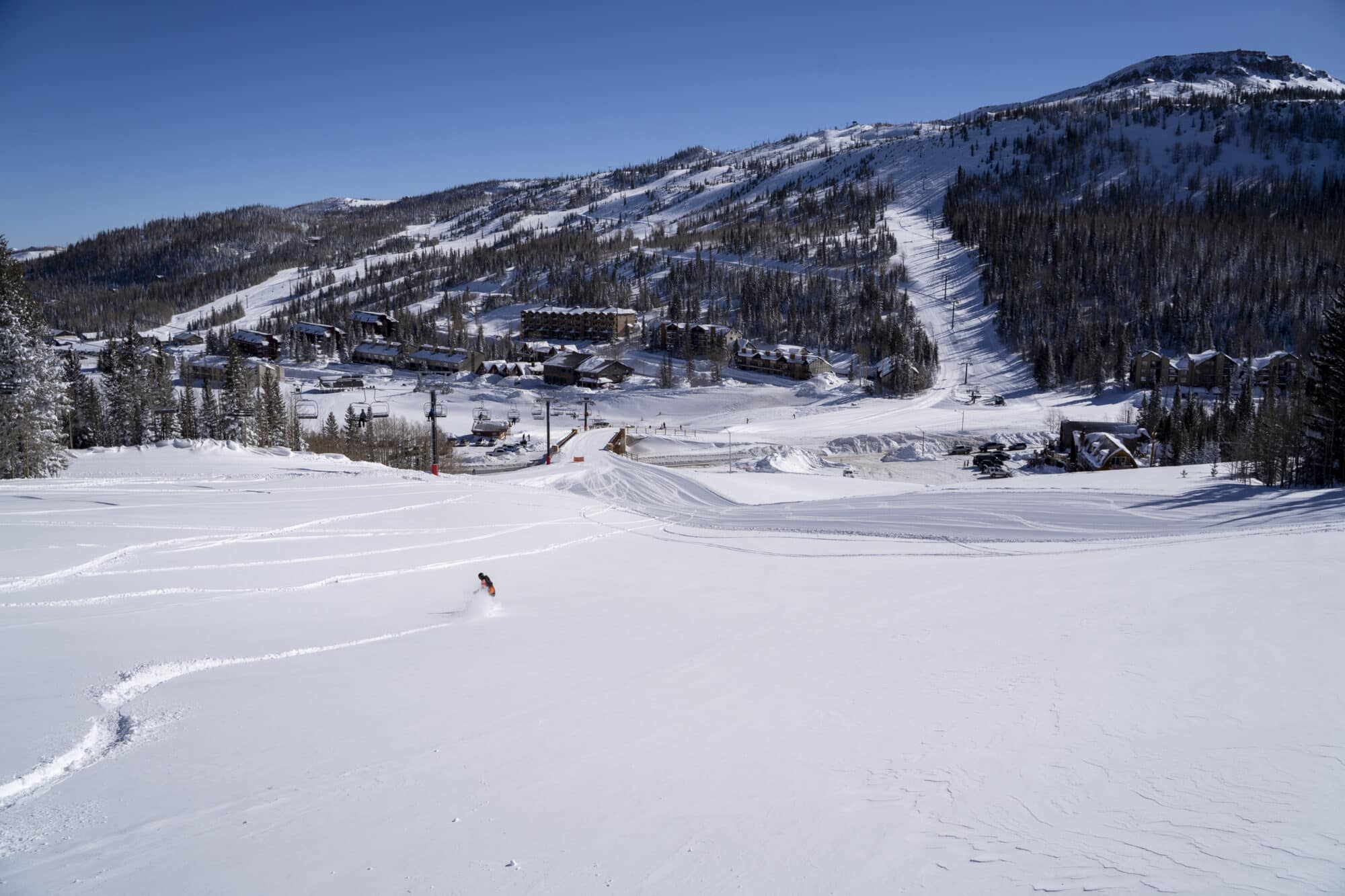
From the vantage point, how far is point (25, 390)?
22.8 meters

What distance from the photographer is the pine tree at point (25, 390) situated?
21.7 metres

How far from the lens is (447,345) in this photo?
10556cm

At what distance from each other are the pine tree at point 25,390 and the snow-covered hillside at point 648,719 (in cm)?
1274

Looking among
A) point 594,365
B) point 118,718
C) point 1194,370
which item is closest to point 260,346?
point 594,365

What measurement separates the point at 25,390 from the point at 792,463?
3291 cm

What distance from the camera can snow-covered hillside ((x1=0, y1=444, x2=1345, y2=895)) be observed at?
3.82m

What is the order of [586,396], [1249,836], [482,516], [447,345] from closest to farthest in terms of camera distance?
[1249,836]
[482,516]
[586,396]
[447,345]

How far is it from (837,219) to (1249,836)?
503 feet

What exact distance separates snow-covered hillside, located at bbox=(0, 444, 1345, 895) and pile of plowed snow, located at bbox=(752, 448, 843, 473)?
2789 cm

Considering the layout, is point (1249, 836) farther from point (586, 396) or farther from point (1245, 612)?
point (586, 396)

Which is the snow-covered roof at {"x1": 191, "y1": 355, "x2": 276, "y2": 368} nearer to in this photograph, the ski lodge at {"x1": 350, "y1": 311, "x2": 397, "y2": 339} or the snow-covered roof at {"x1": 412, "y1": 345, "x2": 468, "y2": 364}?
the snow-covered roof at {"x1": 412, "y1": 345, "x2": 468, "y2": 364}

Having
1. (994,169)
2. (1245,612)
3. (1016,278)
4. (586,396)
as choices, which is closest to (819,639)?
(1245,612)

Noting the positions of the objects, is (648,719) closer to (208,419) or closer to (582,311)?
(208,419)

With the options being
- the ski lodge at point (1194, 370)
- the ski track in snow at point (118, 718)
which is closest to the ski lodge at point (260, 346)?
the ski lodge at point (1194, 370)
